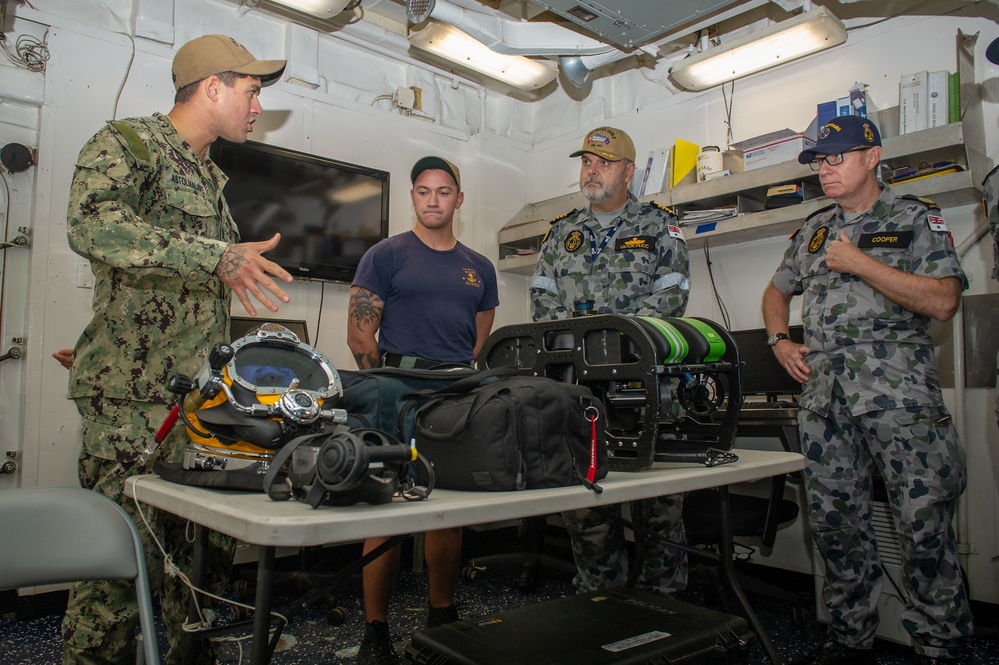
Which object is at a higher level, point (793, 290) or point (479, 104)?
point (479, 104)

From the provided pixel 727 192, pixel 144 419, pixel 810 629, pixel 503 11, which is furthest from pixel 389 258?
pixel 503 11

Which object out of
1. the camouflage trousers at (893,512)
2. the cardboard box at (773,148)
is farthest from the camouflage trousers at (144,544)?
the cardboard box at (773,148)

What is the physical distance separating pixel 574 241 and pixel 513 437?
156 centimetres

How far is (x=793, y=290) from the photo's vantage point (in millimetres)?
2777

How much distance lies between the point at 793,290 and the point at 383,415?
2.01m

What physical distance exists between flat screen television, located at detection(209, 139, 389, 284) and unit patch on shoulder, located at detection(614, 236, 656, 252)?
6.18 ft

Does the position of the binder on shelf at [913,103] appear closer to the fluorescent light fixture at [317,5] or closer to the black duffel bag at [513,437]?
the black duffel bag at [513,437]

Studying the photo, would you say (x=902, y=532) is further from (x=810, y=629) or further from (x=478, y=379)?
(x=478, y=379)

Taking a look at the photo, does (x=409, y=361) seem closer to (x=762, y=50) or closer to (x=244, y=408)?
(x=244, y=408)

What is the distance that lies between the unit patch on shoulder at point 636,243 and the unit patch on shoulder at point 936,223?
0.92 meters

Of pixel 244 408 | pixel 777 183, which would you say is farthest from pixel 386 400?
pixel 777 183

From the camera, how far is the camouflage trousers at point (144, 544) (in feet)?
4.89

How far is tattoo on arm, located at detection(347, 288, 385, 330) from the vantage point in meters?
2.53

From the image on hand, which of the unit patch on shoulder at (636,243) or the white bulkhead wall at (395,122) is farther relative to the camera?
the white bulkhead wall at (395,122)
